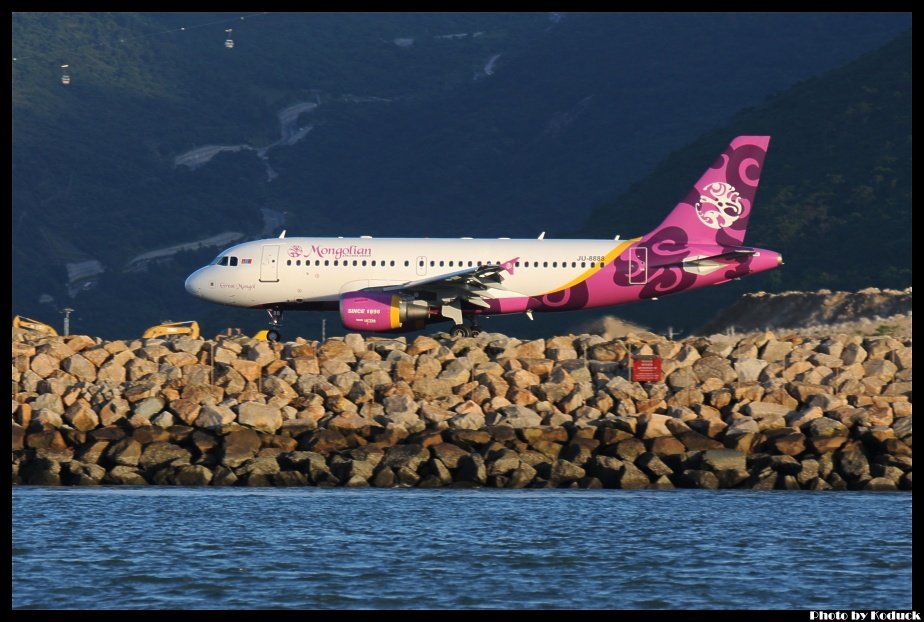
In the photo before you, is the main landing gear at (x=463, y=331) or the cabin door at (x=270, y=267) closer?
the main landing gear at (x=463, y=331)

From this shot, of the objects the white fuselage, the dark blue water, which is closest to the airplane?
the white fuselage

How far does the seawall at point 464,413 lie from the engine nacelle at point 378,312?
1287mm

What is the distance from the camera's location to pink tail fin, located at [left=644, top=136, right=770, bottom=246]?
192 feet

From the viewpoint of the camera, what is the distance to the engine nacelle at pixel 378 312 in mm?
53250

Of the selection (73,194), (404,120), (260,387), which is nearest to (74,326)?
(73,194)

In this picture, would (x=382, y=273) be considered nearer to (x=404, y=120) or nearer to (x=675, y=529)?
(x=675, y=529)

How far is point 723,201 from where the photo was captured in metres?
59.0

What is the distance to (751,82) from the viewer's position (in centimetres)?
17088

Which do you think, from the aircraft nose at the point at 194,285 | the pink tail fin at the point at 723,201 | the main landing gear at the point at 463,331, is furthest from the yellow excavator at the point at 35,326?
the pink tail fin at the point at 723,201

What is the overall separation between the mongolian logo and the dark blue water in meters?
19.1

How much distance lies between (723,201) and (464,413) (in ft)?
59.1

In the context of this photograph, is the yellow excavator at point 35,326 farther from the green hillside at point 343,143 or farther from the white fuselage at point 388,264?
the green hillside at point 343,143

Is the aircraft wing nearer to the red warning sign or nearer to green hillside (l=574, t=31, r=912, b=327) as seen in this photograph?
the red warning sign

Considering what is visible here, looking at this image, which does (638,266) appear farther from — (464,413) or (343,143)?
(343,143)
